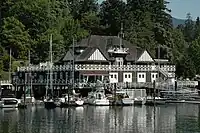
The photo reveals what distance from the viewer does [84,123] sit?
6712 centimetres

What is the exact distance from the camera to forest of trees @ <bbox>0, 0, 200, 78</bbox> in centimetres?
11794

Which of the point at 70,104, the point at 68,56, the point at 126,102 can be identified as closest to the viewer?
the point at 70,104

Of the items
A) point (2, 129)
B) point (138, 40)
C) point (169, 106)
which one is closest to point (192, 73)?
point (138, 40)

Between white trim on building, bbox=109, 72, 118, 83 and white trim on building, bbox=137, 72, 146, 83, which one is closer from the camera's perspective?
white trim on building, bbox=109, 72, 118, 83

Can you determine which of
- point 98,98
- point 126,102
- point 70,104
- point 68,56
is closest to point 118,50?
point 68,56

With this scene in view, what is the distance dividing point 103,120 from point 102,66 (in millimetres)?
31641

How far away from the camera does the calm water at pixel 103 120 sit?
6191 cm

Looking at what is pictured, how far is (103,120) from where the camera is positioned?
231 feet

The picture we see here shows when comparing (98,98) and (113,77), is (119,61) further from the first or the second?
(98,98)

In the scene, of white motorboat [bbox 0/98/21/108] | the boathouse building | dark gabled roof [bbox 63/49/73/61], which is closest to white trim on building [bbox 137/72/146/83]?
the boathouse building

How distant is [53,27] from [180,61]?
88.9 feet

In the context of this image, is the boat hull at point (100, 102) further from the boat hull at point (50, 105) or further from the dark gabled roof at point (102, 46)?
the dark gabled roof at point (102, 46)

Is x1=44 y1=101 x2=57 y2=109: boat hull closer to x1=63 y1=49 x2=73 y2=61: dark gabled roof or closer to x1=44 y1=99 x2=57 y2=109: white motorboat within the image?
x1=44 y1=99 x2=57 y2=109: white motorboat

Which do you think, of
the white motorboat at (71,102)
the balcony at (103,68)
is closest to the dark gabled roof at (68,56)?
the balcony at (103,68)
